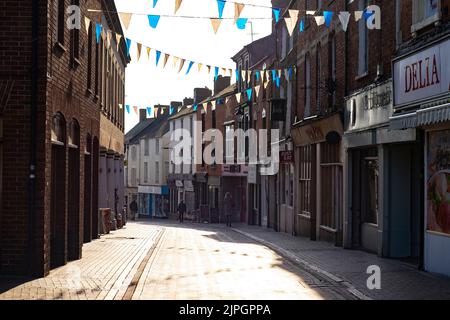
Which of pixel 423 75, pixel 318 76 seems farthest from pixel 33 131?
pixel 318 76

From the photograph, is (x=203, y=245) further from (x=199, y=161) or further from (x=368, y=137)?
(x=199, y=161)

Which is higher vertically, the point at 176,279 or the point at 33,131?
the point at 33,131

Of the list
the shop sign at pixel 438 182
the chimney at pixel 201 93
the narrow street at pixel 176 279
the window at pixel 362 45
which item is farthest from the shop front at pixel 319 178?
the chimney at pixel 201 93

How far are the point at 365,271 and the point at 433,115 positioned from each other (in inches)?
138

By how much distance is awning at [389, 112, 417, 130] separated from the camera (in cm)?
1319

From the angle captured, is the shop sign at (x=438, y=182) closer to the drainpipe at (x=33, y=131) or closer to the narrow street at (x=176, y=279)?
the narrow street at (x=176, y=279)

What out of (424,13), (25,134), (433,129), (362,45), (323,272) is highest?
(362,45)

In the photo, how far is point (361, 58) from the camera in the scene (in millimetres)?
18078

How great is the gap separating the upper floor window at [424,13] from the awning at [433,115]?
1760 millimetres

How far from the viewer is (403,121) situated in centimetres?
1368

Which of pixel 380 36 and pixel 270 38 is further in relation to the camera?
pixel 270 38

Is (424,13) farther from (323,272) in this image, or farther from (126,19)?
(126,19)
